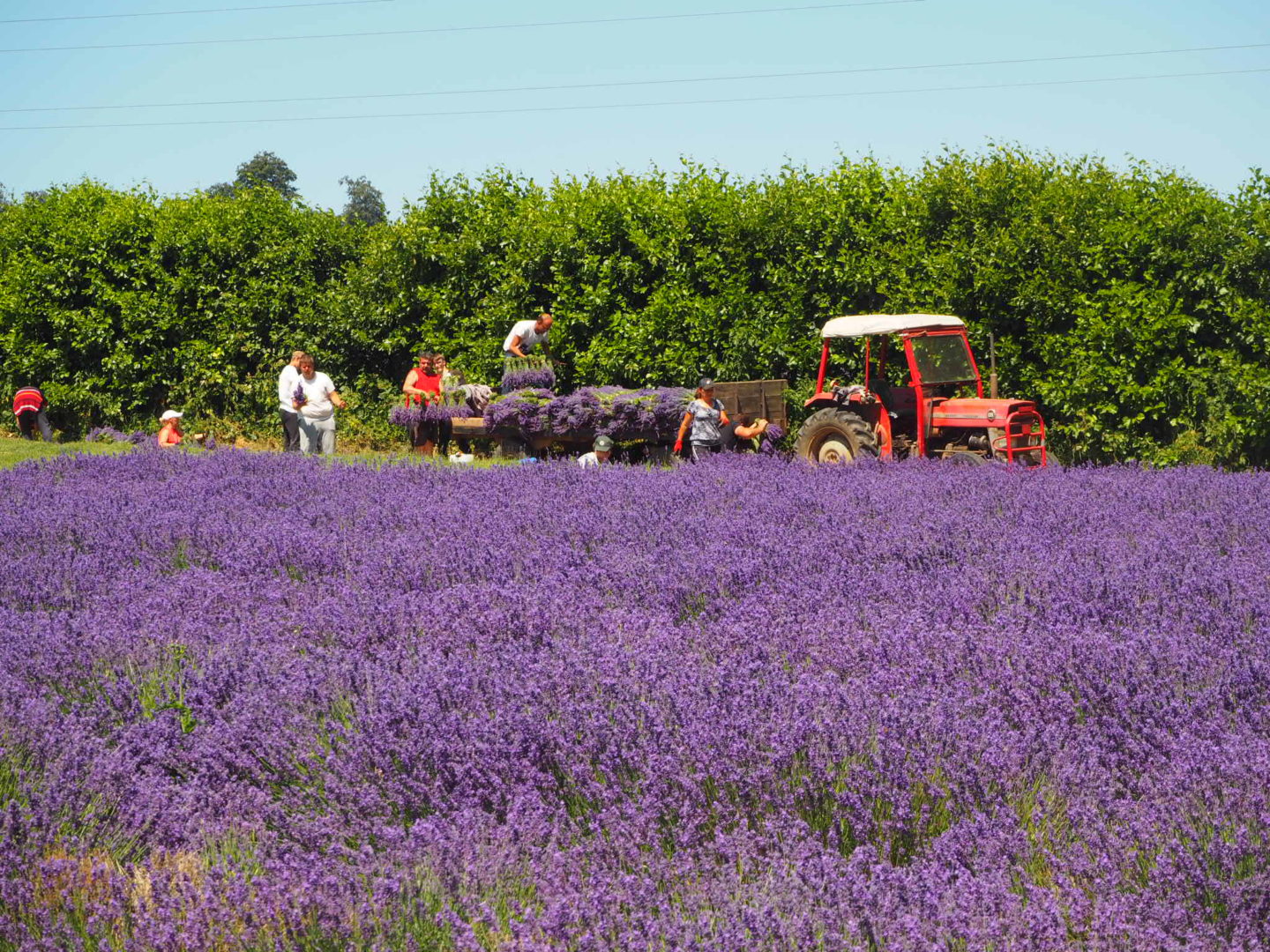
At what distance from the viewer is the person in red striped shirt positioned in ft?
54.8

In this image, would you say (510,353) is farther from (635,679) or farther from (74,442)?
(635,679)

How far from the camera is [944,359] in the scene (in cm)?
1107

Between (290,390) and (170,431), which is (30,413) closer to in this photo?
(170,431)

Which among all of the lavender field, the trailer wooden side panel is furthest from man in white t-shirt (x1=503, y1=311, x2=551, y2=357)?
the lavender field

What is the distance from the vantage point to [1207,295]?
1144cm

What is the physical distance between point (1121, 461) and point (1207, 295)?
167cm

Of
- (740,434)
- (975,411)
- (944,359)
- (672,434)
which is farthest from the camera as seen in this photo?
(672,434)

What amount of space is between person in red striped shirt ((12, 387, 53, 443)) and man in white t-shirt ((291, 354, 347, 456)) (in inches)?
226

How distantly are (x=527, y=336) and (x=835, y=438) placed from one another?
436 centimetres

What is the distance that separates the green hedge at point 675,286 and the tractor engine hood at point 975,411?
75.0 inches

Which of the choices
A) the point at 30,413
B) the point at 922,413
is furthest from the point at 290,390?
the point at 922,413

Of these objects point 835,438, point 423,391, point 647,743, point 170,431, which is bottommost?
point 647,743

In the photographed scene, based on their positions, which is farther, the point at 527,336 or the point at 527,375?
the point at 527,336

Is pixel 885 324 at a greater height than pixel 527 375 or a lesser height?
greater
